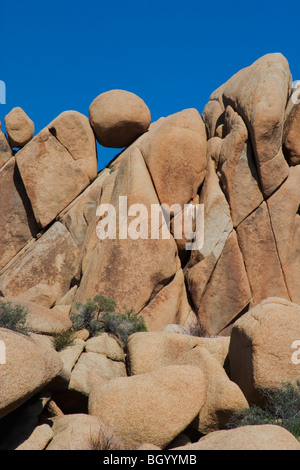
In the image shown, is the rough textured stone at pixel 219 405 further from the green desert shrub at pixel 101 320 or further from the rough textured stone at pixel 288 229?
the rough textured stone at pixel 288 229

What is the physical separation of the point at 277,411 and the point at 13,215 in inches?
824

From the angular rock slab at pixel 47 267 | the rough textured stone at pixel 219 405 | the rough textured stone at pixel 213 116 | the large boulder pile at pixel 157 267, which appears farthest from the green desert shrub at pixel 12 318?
the rough textured stone at pixel 213 116

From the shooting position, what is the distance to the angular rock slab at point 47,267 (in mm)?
25719

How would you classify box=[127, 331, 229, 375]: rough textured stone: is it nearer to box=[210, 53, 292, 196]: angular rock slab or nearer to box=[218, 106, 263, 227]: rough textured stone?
box=[218, 106, 263, 227]: rough textured stone

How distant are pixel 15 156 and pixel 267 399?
21.4m

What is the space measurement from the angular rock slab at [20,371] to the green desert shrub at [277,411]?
4.69 meters

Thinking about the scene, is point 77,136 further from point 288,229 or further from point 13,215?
point 288,229

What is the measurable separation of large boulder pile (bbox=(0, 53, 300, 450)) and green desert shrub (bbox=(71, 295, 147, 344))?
520mm

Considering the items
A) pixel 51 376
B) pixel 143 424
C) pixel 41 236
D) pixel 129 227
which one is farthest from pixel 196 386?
pixel 41 236

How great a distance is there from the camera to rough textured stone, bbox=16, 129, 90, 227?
28.1 m

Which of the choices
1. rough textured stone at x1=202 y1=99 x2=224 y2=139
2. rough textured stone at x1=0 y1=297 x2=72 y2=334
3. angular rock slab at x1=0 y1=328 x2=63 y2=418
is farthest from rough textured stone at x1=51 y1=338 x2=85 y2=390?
rough textured stone at x1=202 y1=99 x2=224 y2=139

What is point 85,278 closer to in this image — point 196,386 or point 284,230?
point 284,230

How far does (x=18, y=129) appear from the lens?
29.4 m
